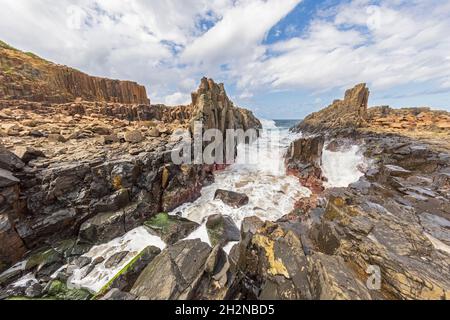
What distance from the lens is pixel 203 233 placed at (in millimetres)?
8922

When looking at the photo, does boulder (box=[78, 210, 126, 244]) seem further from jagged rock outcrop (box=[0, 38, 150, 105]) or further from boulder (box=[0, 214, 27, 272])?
jagged rock outcrop (box=[0, 38, 150, 105])

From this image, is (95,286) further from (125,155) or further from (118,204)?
(125,155)

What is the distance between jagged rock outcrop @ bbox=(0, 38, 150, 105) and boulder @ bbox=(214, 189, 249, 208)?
114 ft

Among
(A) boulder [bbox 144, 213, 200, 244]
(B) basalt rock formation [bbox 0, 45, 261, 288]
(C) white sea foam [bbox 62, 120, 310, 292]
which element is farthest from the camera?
(A) boulder [bbox 144, 213, 200, 244]

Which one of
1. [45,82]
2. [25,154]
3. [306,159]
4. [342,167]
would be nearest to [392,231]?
[306,159]

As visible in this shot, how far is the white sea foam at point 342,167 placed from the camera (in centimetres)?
1494

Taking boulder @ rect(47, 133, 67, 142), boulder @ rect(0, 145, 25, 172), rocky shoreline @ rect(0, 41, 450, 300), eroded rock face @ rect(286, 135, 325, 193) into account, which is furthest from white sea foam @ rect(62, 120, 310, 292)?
boulder @ rect(47, 133, 67, 142)

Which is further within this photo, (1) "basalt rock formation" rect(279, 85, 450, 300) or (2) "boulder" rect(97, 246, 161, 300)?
(2) "boulder" rect(97, 246, 161, 300)

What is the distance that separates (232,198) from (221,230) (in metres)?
3.55

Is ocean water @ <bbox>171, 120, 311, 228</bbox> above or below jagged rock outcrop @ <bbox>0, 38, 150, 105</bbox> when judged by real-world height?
below

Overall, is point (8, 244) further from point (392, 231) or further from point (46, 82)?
point (46, 82)

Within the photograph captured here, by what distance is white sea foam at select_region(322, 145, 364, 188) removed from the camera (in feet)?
49.0

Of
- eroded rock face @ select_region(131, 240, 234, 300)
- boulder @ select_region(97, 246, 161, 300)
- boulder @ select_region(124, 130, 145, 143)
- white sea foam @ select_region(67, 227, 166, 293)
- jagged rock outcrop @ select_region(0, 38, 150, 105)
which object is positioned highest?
jagged rock outcrop @ select_region(0, 38, 150, 105)
